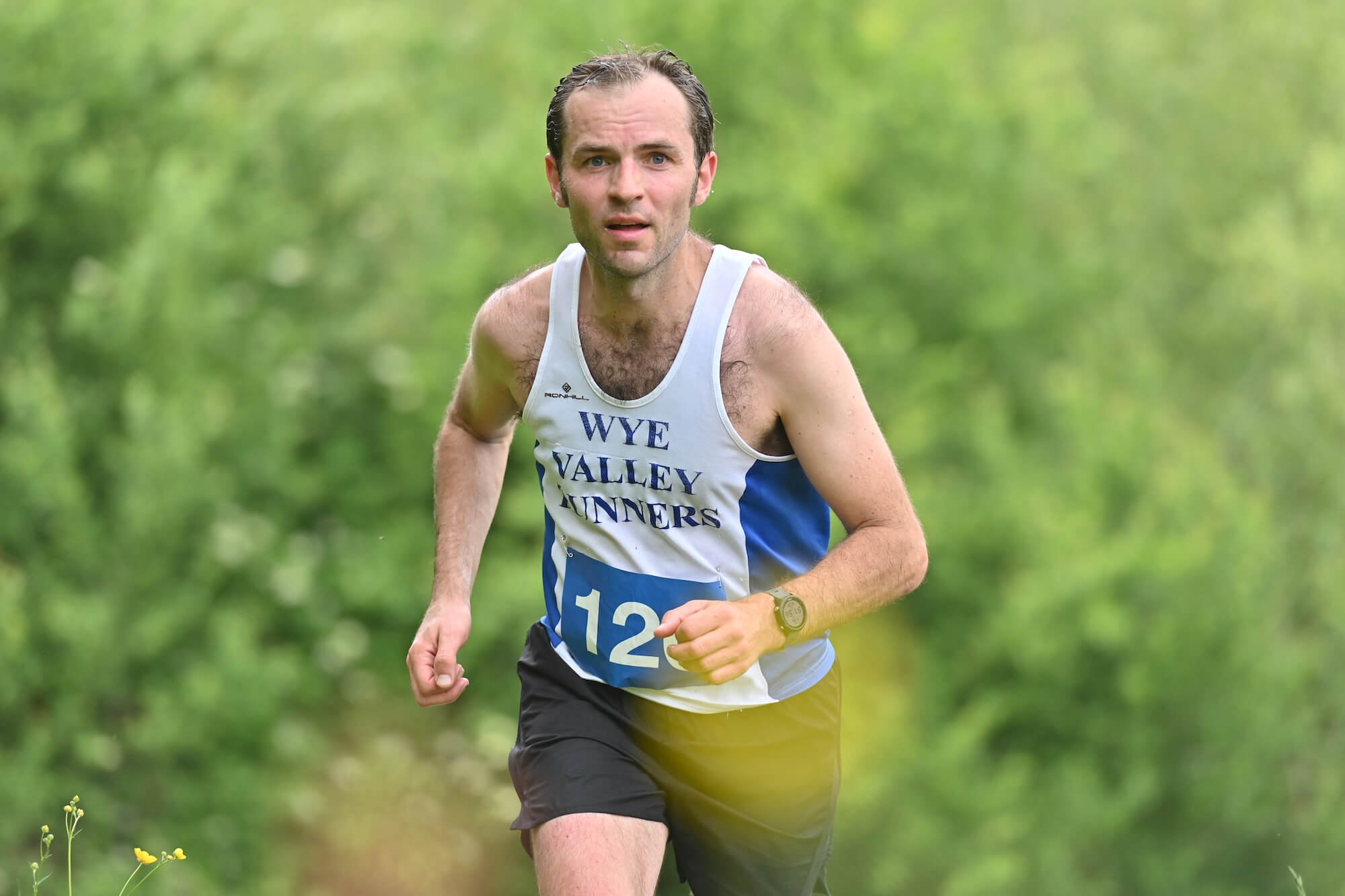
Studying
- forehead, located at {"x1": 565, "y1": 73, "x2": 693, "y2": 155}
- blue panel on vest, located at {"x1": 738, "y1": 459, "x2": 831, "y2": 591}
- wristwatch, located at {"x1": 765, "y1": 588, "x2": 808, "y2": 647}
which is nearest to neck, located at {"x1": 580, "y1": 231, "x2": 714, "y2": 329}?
forehead, located at {"x1": 565, "y1": 73, "x2": 693, "y2": 155}

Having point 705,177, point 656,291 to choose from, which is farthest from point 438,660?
point 705,177

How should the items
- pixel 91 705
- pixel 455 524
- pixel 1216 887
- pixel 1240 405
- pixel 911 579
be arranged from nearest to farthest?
pixel 911 579, pixel 455 524, pixel 91 705, pixel 1216 887, pixel 1240 405

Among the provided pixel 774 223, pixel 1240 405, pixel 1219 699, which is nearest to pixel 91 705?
pixel 774 223

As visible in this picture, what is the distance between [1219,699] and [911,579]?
17.7 meters

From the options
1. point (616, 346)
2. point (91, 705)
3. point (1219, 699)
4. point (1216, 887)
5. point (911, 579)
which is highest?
point (616, 346)

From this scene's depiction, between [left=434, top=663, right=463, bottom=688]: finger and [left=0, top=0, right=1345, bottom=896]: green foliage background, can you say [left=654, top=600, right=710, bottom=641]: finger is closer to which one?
[left=434, top=663, right=463, bottom=688]: finger

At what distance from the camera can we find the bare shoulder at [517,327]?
3.54m

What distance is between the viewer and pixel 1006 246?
22016 mm

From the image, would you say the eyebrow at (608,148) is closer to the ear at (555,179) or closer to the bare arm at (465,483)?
the ear at (555,179)

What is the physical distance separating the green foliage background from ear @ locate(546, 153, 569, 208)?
40.9 feet

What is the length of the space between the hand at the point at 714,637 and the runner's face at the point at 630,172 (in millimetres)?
743

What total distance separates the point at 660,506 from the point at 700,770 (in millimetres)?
576

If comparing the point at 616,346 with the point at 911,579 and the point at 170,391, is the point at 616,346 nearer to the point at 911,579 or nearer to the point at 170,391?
the point at 911,579

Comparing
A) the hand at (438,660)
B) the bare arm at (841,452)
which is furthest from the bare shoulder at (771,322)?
the hand at (438,660)
